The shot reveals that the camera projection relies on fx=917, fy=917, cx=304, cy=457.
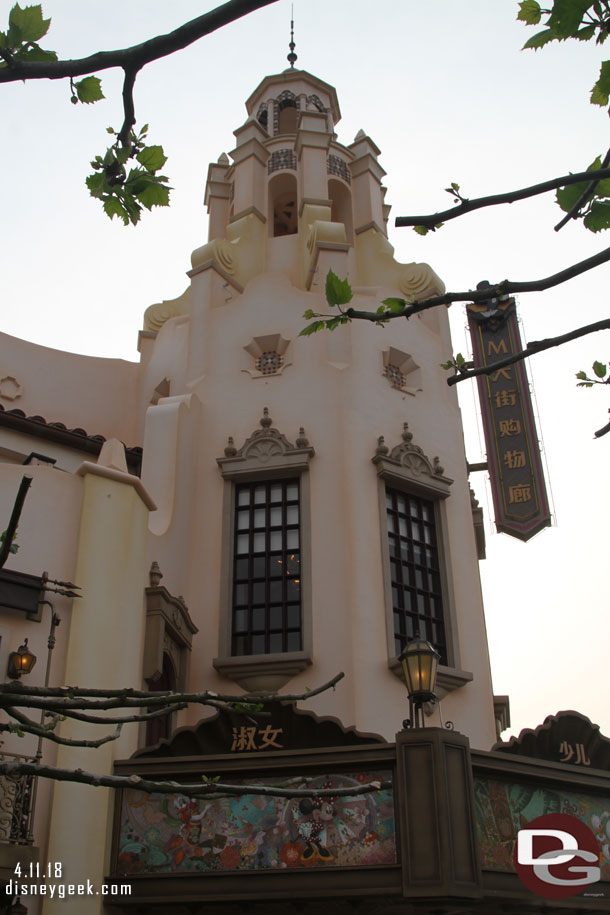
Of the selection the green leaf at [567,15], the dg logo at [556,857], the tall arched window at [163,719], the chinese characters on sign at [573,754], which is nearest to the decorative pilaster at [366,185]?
the tall arched window at [163,719]

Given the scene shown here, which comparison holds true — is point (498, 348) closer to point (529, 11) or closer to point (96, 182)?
point (529, 11)

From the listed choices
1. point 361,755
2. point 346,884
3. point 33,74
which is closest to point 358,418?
point 361,755

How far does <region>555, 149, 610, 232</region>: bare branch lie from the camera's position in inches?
197

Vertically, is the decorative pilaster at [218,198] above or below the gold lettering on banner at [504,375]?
above

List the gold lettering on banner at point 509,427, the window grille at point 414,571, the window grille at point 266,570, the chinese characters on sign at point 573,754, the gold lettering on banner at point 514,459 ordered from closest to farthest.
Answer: the chinese characters on sign at point 573,754
the window grille at point 266,570
the window grille at point 414,571
the gold lettering on banner at point 514,459
the gold lettering on banner at point 509,427

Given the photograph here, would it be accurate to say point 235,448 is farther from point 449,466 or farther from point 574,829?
point 574,829

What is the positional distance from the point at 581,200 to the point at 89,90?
8.66 feet

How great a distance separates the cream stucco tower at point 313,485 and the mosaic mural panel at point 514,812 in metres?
2.86

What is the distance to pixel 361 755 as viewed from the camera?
1115 centimetres

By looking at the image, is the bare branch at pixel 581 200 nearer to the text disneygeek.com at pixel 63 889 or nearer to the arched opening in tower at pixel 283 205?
the text disneygeek.com at pixel 63 889

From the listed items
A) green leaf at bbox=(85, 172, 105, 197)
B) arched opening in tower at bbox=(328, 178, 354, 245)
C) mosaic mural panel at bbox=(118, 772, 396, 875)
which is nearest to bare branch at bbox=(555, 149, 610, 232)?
green leaf at bbox=(85, 172, 105, 197)

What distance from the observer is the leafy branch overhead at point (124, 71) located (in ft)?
12.0

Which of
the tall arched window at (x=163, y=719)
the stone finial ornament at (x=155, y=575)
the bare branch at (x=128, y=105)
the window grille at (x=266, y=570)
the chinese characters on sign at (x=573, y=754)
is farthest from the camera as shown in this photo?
the window grille at (x=266, y=570)

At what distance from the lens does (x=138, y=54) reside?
3791mm
